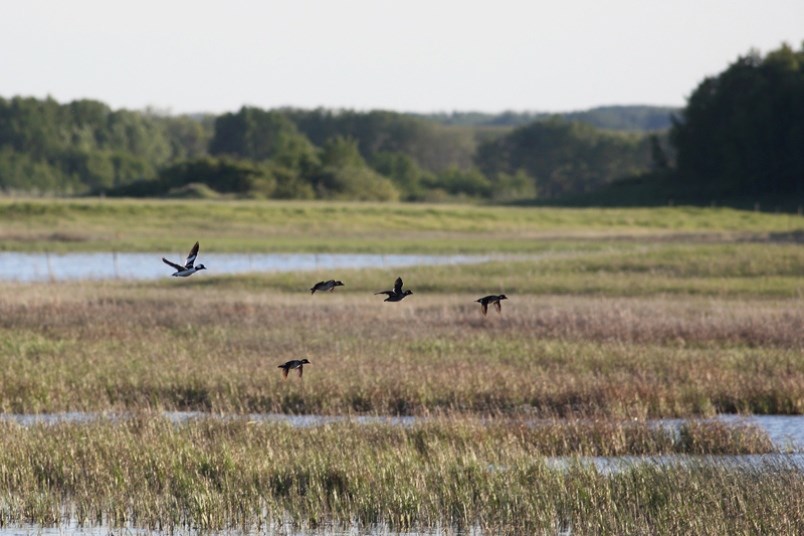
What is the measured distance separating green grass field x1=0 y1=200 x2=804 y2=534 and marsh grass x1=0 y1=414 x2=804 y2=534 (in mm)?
33

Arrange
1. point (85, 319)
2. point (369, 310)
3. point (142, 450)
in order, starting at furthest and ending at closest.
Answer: point (369, 310) < point (85, 319) < point (142, 450)

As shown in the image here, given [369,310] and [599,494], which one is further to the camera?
[369,310]

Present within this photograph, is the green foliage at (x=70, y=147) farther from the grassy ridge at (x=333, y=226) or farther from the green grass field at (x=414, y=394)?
the green grass field at (x=414, y=394)

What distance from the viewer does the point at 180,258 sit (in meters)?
55.4

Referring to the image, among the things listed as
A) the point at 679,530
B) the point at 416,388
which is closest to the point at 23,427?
the point at 416,388

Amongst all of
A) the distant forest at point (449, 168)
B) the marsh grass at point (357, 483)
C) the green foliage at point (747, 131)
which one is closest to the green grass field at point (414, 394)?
the marsh grass at point (357, 483)

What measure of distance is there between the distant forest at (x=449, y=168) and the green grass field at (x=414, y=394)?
173 feet

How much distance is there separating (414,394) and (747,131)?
77.8 m

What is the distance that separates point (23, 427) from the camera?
17438mm

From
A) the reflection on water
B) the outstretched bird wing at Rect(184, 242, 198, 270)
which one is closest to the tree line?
the reflection on water

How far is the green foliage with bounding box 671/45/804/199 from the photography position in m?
93.1

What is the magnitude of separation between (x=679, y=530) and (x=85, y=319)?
60.2 ft

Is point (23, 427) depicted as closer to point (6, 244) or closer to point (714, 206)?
point (6, 244)

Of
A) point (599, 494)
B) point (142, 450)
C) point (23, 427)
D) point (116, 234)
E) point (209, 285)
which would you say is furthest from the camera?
point (116, 234)
